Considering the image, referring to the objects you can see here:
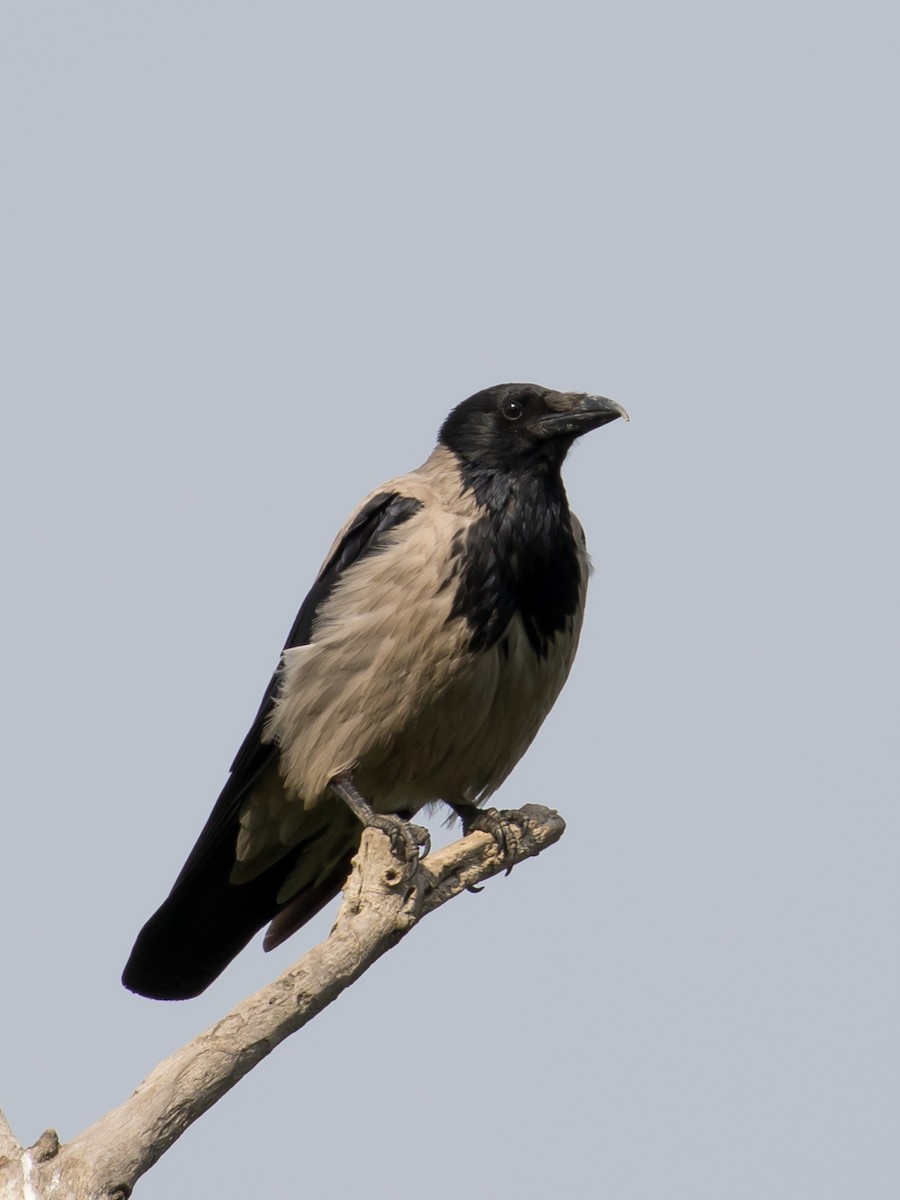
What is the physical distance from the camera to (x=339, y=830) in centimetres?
854

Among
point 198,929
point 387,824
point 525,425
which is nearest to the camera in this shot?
point 387,824

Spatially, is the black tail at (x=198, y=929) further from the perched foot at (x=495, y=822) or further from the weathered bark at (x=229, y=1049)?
the weathered bark at (x=229, y=1049)

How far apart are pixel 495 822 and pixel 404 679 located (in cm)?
74

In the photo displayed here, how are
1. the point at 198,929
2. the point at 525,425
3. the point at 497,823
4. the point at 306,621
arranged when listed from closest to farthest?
the point at 497,823 → the point at 306,621 → the point at 525,425 → the point at 198,929

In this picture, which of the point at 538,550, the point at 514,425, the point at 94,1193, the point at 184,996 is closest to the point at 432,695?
the point at 538,550

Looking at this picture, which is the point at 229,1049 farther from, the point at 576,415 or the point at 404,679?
the point at 576,415

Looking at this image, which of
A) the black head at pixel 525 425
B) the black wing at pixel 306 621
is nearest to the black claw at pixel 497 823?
the black wing at pixel 306 621

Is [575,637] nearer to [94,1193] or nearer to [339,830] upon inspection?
[339,830]

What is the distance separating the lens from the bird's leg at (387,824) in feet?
23.2

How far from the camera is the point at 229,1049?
585 centimetres

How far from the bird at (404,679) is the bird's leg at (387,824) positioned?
0.04ft

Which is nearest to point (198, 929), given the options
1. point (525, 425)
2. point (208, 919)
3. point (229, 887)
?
point (208, 919)

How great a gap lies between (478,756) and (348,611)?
0.88 m

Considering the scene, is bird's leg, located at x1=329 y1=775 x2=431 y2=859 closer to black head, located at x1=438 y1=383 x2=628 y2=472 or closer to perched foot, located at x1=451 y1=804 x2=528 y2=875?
perched foot, located at x1=451 y1=804 x2=528 y2=875
